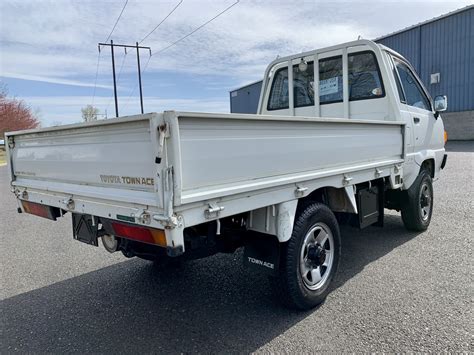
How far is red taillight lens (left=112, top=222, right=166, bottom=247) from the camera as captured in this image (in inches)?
86.7

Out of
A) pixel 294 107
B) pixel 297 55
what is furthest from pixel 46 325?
pixel 297 55

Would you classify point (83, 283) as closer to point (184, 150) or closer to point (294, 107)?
point (184, 150)

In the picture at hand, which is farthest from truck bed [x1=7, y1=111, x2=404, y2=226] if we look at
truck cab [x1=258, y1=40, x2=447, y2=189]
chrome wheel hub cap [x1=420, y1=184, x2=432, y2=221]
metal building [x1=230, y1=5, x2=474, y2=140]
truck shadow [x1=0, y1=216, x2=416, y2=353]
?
metal building [x1=230, y1=5, x2=474, y2=140]

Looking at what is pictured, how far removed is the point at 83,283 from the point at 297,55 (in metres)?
4.08

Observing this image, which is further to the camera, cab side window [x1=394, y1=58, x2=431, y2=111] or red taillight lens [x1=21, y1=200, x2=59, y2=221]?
cab side window [x1=394, y1=58, x2=431, y2=111]

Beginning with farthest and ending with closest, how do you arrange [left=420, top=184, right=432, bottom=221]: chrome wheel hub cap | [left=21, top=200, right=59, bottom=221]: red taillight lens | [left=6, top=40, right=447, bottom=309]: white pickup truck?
[left=420, top=184, right=432, bottom=221]: chrome wheel hub cap < [left=21, top=200, right=59, bottom=221]: red taillight lens < [left=6, top=40, right=447, bottom=309]: white pickup truck

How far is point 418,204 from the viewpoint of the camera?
16.7 ft

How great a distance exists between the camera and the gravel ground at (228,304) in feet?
9.11

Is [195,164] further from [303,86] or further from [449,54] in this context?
[449,54]

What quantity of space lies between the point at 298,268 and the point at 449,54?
21.9 metres

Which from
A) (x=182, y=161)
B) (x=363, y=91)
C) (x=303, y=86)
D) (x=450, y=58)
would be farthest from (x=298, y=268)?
(x=450, y=58)

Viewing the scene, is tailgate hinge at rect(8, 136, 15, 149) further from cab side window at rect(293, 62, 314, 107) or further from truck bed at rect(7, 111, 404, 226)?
cab side window at rect(293, 62, 314, 107)

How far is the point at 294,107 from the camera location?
5.54 m

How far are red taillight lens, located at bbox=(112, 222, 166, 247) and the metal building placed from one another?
873 inches
